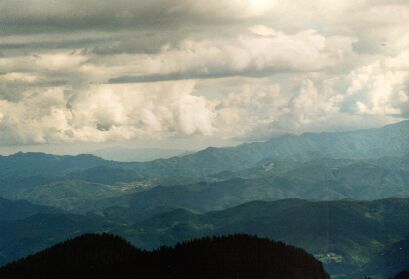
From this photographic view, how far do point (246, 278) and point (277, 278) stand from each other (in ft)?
32.2

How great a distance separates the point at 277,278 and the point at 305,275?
33.7ft

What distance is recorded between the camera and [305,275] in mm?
189000

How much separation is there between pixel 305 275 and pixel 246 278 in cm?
1937

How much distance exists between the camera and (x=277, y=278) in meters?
195

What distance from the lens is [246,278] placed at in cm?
19688
